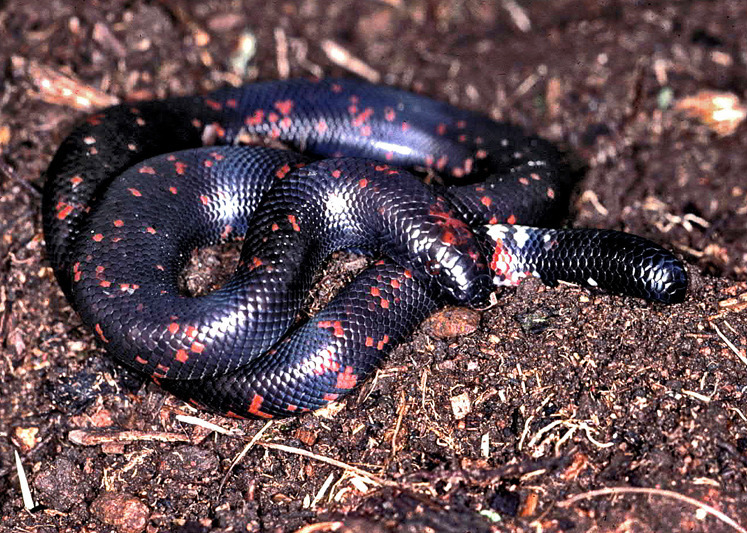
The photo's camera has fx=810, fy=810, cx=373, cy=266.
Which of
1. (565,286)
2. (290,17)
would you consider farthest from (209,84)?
(565,286)

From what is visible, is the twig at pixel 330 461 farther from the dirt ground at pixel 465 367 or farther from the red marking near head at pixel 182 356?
the red marking near head at pixel 182 356

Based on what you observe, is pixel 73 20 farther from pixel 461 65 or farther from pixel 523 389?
pixel 523 389

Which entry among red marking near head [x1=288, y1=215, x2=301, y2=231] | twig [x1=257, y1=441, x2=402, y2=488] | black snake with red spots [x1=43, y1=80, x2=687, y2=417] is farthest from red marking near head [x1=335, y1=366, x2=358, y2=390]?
red marking near head [x1=288, y1=215, x2=301, y2=231]

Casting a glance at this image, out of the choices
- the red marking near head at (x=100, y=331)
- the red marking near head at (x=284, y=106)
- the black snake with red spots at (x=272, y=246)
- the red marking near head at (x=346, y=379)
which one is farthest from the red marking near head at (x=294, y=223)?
the red marking near head at (x=284, y=106)

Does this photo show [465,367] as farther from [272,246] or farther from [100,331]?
[100,331]

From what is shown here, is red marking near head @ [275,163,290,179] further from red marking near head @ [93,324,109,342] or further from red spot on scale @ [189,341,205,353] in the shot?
red marking near head @ [93,324,109,342]
